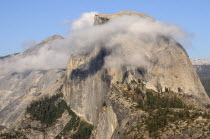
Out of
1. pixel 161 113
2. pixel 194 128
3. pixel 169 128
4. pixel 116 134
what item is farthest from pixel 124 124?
pixel 194 128

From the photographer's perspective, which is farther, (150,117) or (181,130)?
(150,117)

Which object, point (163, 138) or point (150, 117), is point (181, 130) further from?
point (150, 117)

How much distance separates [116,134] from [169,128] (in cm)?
3841

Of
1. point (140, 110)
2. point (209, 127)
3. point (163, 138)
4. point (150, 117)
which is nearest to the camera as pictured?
point (209, 127)

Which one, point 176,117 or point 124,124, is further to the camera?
point 124,124

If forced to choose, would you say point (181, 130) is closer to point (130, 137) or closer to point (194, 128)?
point (194, 128)

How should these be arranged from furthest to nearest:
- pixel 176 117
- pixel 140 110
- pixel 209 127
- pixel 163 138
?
pixel 140 110 < pixel 176 117 < pixel 163 138 < pixel 209 127

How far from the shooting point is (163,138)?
159375 mm

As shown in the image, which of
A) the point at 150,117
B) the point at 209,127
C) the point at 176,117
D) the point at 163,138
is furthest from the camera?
the point at 150,117

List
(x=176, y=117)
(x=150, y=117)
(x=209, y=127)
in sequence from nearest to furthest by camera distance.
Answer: (x=209, y=127) → (x=176, y=117) → (x=150, y=117)

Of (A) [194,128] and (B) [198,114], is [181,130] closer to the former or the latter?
(A) [194,128]

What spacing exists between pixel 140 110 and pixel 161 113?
14555 millimetres

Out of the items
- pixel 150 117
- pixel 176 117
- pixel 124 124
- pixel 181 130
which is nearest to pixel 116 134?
pixel 124 124

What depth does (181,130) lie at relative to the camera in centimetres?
15738
